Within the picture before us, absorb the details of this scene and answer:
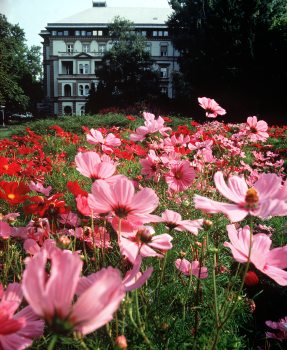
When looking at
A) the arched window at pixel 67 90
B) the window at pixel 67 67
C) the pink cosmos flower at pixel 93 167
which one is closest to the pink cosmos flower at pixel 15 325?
the pink cosmos flower at pixel 93 167

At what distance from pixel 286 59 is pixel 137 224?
1660cm

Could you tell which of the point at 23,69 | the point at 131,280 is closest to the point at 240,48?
the point at 131,280

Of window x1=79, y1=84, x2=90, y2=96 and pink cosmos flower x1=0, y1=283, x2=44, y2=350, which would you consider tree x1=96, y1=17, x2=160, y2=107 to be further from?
pink cosmos flower x1=0, y1=283, x2=44, y2=350

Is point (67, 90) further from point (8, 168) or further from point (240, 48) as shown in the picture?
point (8, 168)

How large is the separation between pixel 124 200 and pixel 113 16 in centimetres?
4032

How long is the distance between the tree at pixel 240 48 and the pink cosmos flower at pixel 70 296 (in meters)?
16.7

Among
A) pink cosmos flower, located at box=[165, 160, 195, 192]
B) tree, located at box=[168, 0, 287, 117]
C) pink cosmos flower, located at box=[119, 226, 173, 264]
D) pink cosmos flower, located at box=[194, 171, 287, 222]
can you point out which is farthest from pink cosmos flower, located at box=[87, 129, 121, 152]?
tree, located at box=[168, 0, 287, 117]

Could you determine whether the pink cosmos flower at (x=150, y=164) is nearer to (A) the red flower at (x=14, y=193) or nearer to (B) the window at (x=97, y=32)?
(A) the red flower at (x=14, y=193)

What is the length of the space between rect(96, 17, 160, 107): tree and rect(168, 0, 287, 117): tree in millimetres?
5321

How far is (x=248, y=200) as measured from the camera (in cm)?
56

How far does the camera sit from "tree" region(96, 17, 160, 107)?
2348 centimetres

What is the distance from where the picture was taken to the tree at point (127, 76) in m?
23.5

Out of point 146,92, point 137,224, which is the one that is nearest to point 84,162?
point 137,224

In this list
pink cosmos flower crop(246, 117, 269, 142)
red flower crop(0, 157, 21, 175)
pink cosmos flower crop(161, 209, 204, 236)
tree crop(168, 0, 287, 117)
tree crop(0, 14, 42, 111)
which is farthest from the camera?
tree crop(0, 14, 42, 111)
